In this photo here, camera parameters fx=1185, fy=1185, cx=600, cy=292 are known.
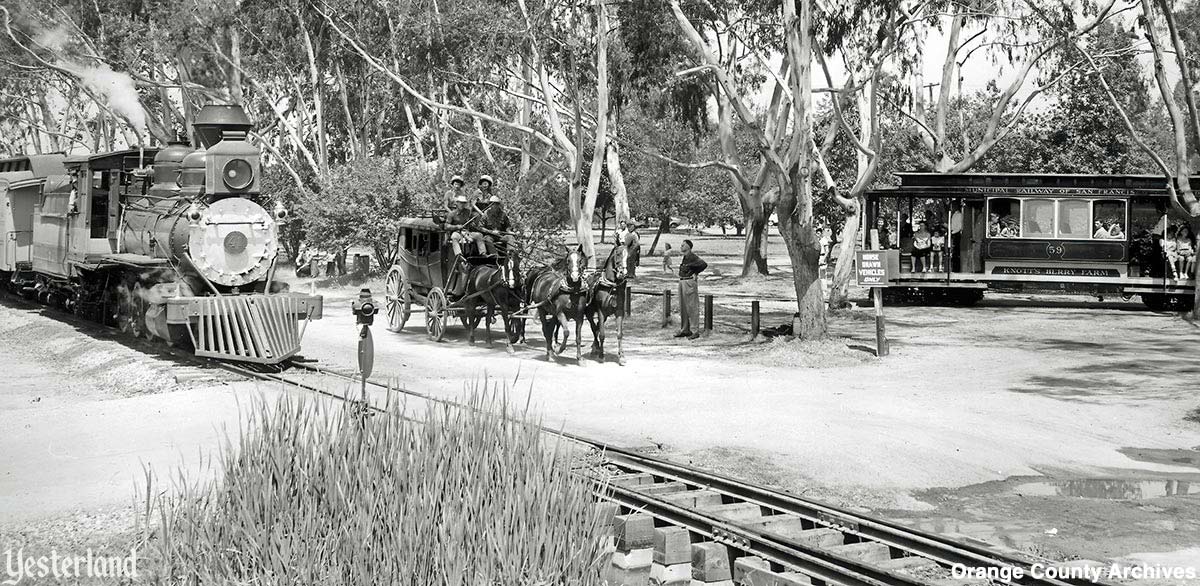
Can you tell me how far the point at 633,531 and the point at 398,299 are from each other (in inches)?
584

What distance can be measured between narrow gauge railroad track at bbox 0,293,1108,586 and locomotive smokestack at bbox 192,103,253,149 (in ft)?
34.3

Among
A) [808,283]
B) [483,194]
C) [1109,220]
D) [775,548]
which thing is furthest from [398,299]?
[1109,220]

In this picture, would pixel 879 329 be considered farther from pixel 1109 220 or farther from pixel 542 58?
pixel 542 58

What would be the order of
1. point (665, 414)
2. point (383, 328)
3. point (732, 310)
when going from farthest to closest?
1. point (732, 310)
2. point (383, 328)
3. point (665, 414)

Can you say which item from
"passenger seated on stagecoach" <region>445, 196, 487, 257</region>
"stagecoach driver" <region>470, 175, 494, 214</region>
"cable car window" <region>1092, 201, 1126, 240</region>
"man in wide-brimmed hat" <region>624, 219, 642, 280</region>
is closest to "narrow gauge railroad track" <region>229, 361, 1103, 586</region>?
"man in wide-brimmed hat" <region>624, 219, 642, 280</region>

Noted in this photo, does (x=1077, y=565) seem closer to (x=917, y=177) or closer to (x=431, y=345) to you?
(x=431, y=345)

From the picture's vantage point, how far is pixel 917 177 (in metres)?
28.7

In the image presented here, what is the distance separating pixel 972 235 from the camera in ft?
94.5

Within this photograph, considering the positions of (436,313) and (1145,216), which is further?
(1145,216)

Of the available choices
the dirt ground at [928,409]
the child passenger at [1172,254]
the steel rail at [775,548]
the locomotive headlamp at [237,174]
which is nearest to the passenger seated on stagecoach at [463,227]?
the dirt ground at [928,409]

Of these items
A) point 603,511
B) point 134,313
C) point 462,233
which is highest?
point 462,233

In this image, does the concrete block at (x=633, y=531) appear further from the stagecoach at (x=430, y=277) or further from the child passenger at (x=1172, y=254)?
the child passenger at (x=1172, y=254)

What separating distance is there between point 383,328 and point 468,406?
53.2ft

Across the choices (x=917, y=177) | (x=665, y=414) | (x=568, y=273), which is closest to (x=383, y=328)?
(x=568, y=273)
